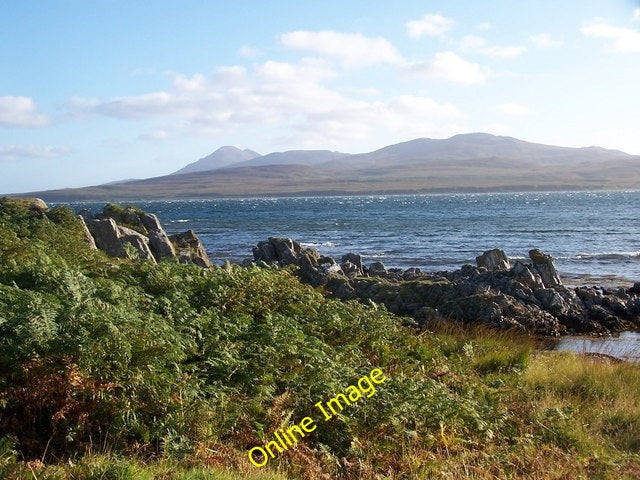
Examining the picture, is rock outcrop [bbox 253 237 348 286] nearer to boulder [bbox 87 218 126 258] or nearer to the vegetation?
boulder [bbox 87 218 126 258]

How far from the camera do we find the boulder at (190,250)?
26.8m

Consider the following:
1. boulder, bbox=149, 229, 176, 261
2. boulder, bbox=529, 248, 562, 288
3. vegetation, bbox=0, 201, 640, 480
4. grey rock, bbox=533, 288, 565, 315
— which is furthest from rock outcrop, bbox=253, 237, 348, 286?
vegetation, bbox=0, 201, 640, 480

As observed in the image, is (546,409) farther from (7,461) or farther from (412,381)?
(7,461)

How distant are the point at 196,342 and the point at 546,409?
466 cm

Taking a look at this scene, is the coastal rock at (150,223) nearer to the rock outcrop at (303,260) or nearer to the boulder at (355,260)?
the rock outcrop at (303,260)

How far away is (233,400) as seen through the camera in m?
7.66

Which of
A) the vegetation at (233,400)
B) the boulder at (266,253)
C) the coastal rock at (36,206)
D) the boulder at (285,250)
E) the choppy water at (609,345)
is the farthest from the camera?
the boulder at (266,253)

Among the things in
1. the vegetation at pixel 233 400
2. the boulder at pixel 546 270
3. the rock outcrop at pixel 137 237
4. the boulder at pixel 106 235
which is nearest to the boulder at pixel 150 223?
the rock outcrop at pixel 137 237

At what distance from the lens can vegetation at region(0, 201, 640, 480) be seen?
6.75m

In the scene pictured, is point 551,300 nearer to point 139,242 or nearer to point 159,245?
point 139,242

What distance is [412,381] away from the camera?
8.94 meters

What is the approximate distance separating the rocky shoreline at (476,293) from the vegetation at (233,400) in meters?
8.83

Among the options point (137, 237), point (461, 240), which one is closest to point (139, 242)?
point (137, 237)

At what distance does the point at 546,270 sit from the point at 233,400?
2131 cm
